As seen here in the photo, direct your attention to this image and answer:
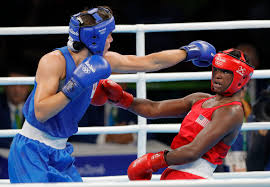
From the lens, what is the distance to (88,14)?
2.15 metres

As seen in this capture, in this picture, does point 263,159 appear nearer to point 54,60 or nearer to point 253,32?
point 253,32

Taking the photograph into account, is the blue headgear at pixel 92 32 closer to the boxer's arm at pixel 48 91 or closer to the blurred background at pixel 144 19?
the boxer's arm at pixel 48 91

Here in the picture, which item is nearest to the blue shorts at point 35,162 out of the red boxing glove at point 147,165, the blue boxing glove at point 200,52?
the red boxing glove at point 147,165

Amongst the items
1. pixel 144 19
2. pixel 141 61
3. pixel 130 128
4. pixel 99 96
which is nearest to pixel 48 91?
pixel 99 96

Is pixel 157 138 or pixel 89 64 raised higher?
pixel 89 64

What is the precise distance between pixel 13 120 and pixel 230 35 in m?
2.97

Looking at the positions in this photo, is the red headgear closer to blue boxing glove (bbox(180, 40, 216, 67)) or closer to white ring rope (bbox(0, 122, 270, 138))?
blue boxing glove (bbox(180, 40, 216, 67))

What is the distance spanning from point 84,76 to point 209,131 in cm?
65

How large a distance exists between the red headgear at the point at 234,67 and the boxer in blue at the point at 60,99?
58 centimetres

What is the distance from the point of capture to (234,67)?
221 centimetres

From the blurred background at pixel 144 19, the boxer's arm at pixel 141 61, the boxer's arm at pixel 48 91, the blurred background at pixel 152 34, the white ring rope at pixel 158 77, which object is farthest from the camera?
the blurred background at pixel 144 19

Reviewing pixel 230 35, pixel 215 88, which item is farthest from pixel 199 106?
pixel 230 35

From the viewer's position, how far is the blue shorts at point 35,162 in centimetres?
208

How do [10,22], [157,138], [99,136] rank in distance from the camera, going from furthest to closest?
[10,22], [157,138], [99,136]
